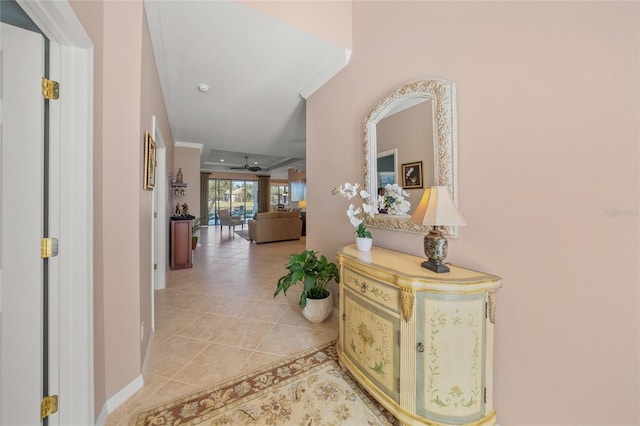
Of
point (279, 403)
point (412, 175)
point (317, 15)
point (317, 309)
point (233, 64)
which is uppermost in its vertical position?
point (317, 15)

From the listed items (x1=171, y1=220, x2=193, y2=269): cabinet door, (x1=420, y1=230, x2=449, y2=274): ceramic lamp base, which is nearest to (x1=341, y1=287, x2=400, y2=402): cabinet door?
(x1=420, y1=230, x2=449, y2=274): ceramic lamp base

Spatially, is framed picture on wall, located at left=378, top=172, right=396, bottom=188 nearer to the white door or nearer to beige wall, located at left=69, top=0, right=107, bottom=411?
beige wall, located at left=69, top=0, right=107, bottom=411

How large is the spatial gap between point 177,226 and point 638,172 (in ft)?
15.8

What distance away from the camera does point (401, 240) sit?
5.84 ft

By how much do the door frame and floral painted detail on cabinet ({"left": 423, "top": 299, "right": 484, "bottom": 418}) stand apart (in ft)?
5.65

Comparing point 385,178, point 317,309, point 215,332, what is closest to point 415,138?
point 385,178

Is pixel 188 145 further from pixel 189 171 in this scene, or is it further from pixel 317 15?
pixel 317 15

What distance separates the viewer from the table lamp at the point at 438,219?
3.86 ft

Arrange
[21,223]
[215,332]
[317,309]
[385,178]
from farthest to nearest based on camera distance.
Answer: [317,309]
[215,332]
[385,178]
[21,223]

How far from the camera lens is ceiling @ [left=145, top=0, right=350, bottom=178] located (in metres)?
1.87

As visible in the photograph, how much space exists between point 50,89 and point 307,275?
2016 mm

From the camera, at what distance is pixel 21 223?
3.27 ft

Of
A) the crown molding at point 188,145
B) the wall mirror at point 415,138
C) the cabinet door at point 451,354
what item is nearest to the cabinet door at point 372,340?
the cabinet door at point 451,354

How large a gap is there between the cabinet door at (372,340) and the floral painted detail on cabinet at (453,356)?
17cm
